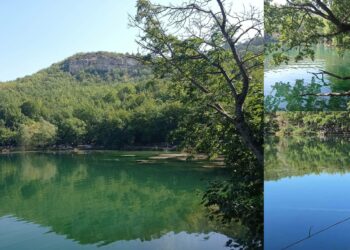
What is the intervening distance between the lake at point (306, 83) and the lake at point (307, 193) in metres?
0.20

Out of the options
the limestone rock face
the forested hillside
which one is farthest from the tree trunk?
the limestone rock face

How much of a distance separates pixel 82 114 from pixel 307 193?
1298 inches

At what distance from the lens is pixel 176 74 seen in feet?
11.6

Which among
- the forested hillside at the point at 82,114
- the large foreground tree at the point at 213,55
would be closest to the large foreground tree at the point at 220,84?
the large foreground tree at the point at 213,55

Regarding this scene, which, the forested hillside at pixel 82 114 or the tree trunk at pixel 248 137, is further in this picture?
the forested hillside at pixel 82 114

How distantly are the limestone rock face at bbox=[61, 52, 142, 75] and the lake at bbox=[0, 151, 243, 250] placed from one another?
35.9 m

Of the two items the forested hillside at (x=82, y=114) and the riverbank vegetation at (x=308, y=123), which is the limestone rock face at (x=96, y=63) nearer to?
the forested hillside at (x=82, y=114)

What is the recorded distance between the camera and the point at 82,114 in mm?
34375

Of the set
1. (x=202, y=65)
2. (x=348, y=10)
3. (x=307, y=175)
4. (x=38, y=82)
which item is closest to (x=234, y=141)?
(x=202, y=65)

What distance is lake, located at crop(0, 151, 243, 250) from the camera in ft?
22.5

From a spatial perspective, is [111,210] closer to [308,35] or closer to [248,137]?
[248,137]

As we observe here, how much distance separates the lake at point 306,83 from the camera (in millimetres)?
2359

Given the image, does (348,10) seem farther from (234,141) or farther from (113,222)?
(113,222)

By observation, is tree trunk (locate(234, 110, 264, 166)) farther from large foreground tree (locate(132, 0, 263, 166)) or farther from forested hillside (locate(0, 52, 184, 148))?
forested hillside (locate(0, 52, 184, 148))
